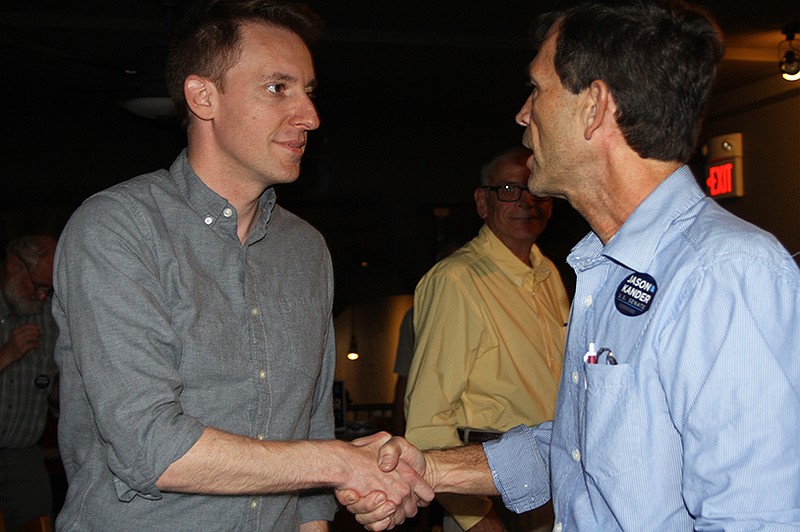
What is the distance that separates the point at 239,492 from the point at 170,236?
572 mm

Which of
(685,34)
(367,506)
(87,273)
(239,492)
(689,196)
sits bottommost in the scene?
(367,506)

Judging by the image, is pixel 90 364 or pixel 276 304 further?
pixel 276 304

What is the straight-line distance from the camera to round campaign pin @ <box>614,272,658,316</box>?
5.06 ft

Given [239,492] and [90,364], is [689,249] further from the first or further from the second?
[90,364]

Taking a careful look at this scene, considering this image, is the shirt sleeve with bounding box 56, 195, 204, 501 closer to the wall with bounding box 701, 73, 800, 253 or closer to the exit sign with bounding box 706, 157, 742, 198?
the wall with bounding box 701, 73, 800, 253

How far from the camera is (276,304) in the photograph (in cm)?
207

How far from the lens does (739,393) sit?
53.0 inches

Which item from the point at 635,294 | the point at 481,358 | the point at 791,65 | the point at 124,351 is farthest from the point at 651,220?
the point at 791,65

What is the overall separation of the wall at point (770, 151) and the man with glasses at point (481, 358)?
4.60 metres

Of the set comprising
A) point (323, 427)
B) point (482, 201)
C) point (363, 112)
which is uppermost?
point (363, 112)

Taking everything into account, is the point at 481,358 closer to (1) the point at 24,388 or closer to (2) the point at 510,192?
(2) the point at 510,192

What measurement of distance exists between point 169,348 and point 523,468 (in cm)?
92

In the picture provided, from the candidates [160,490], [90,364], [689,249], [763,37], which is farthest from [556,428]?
[763,37]

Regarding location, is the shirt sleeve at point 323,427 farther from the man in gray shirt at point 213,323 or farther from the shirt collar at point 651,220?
the shirt collar at point 651,220
